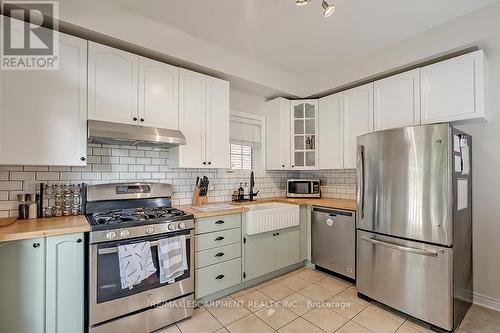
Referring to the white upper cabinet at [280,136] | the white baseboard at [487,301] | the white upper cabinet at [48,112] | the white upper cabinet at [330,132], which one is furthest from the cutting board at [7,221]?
the white baseboard at [487,301]

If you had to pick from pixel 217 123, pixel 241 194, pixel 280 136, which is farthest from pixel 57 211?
pixel 280 136

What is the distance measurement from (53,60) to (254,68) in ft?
6.72

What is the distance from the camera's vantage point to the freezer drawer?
6.31ft

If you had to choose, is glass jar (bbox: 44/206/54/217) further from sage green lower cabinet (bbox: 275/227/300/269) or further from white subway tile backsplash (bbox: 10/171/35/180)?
sage green lower cabinet (bbox: 275/227/300/269)

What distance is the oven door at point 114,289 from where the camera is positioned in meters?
1.72

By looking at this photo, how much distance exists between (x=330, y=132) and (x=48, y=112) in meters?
3.11

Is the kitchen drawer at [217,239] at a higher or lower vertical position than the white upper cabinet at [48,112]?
lower

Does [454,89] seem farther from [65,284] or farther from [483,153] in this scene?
[65,284]

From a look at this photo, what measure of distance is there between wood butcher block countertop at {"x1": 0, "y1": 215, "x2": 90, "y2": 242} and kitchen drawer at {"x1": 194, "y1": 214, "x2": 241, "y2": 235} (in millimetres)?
903

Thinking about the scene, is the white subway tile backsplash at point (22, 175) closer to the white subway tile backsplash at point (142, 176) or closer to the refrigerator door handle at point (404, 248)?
the white subway tile backsplash at point (142, 176)

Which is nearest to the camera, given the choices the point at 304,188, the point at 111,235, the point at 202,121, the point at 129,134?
the point at 111,235

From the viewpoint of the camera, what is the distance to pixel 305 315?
2.19 metres

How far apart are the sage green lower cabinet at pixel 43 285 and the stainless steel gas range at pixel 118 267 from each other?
3.9 inches

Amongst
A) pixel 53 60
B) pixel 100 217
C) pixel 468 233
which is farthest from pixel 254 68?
pixel 468 233
